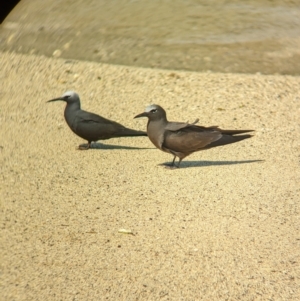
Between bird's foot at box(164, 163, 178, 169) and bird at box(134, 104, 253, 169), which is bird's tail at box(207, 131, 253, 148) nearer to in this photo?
bird at box(134, 104, 253, 169)

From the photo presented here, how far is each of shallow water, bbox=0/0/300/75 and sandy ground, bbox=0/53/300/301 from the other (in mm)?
751

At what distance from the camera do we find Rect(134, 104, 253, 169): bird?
22.0 feet

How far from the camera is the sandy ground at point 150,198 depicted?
15.7 feet

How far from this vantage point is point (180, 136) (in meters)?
6.70

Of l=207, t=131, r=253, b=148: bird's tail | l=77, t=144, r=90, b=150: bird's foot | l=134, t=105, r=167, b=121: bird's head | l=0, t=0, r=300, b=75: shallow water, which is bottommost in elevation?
l=0, t=0, r=300, b=75: shallow water

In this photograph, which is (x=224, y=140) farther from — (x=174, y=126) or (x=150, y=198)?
(x=150, y=198)

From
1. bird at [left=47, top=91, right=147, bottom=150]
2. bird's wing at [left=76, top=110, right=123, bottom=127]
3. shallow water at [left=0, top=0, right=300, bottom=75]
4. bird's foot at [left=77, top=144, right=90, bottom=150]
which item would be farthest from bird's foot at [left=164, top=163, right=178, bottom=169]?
shallow water at [left=0, top=0, right=300, bottom=75]

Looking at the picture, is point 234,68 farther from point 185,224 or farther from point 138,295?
point 138,295

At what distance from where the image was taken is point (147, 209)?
19.2 ft

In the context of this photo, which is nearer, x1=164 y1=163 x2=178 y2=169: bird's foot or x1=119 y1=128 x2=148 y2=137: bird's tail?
x1=164 y1=163 x2=178 y2=169: bird's foot

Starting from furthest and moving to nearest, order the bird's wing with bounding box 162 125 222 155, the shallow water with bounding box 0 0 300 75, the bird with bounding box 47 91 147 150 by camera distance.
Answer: the shallow water with bounding box 0 0 300 75 → the bird with bounding box 47 91 147 150 → the bird's wing with bounding box 162 125 222 155

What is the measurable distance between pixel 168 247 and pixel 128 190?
1.15 metres

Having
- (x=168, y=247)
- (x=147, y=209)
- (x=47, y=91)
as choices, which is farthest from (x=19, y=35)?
(x=168, y=247)

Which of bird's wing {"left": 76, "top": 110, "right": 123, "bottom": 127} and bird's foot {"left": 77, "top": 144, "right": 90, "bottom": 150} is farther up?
bird's wing {"left": 76, "top": 110, "right": 123, "bottom": 127}
